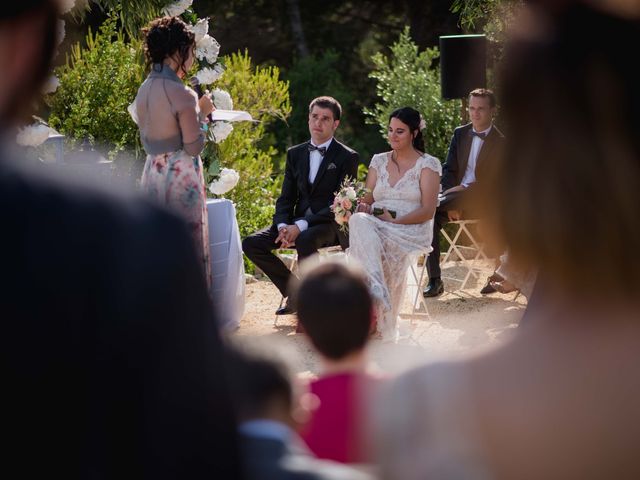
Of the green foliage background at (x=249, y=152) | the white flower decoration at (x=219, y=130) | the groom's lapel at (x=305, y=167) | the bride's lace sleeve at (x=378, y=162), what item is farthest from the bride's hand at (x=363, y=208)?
the green foliage background at (x=249, y=152)

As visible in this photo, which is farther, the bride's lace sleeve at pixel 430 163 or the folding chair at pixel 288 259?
the folding chair at pixel 288 259

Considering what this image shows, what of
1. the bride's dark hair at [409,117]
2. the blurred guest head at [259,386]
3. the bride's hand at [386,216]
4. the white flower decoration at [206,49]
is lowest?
the bride's hand at [386,216]

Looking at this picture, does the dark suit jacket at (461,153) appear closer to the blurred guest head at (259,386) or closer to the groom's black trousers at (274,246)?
the groom's black trousers at (274,246)

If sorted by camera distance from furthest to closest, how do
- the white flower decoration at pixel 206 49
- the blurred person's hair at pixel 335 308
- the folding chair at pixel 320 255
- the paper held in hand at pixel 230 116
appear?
the white flower decoration at pixel 206 49 → the folding chair at pixel 320 255 → the paper held in hand at pixel 230 116 → the blurred person's hair at pixel 335 308

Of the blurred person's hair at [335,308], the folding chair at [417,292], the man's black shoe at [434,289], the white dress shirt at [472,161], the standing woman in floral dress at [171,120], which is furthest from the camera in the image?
the white dress shirt at [472,161]

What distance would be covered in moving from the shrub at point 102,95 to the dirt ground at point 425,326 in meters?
2.10

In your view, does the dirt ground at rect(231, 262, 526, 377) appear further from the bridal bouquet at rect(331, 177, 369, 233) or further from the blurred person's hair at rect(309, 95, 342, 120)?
the blurred person's hair at rect(309, 95, 342, 120)

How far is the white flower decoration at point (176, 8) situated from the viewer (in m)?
7.65

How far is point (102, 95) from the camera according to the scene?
9.34 meters

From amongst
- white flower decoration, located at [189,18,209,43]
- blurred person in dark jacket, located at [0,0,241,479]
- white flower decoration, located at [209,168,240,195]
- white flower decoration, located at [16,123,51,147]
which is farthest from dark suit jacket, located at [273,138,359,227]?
blurred person in dark jacket, located at [0,0,241,479]

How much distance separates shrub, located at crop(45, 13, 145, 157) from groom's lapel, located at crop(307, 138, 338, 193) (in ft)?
6.99

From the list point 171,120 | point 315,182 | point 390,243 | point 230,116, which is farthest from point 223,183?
point 171,120

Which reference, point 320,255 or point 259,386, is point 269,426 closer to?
point 259,386

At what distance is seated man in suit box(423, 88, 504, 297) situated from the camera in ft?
28.2
